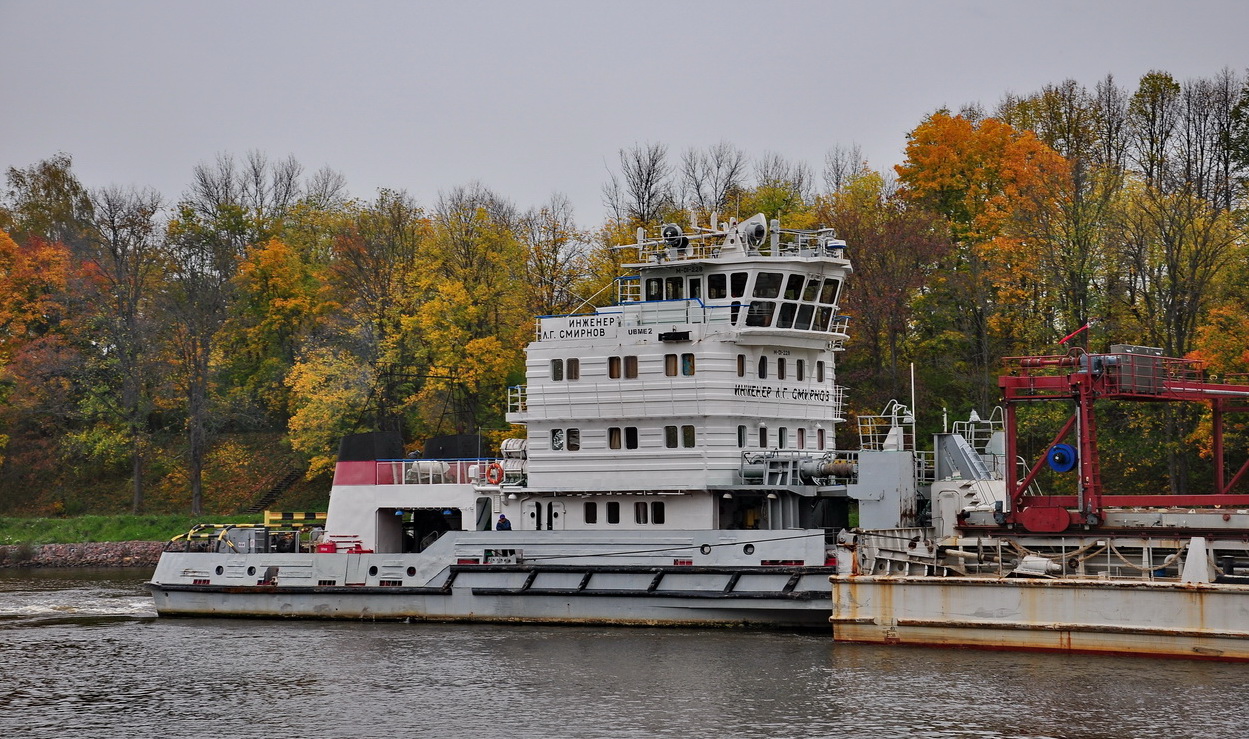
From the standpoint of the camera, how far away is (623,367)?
3052cm

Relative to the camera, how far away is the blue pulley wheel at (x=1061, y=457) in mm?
27750

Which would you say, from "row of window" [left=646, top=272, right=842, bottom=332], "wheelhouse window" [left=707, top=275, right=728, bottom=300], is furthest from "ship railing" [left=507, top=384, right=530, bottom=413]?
"wheelhouse window" [left=707, top=275, right=728, bottom=300]

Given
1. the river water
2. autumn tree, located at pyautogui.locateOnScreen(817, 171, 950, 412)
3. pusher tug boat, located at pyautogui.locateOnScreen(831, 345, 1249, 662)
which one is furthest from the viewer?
autumn tree, located at pyautogui.locateOnScreen(817, 171, 950, 412)

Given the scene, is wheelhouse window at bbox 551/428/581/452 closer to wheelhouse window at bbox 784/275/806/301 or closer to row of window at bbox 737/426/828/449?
row of window at bbox 737/426/828/449

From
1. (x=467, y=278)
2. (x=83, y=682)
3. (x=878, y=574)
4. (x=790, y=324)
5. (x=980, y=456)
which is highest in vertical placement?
(x=467, y=278)

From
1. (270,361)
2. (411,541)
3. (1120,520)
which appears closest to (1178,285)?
(1120,520)

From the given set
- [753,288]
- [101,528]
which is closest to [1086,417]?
[753,288]

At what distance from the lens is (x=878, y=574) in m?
27.2

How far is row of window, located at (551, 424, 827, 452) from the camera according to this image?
30.0 meters

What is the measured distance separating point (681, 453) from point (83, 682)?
12.8 metres

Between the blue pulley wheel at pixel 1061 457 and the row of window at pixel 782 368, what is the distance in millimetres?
5931

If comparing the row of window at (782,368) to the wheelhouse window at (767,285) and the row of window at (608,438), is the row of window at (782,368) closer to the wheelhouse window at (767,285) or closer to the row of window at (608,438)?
the wheelhouse window at (767,285)

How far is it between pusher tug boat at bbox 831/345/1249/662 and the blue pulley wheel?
0.03 m

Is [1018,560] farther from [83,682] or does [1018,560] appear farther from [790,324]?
[83,682]
